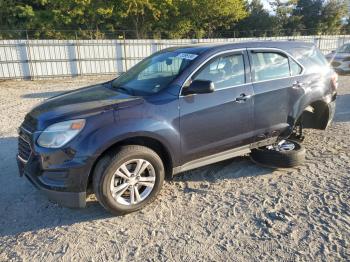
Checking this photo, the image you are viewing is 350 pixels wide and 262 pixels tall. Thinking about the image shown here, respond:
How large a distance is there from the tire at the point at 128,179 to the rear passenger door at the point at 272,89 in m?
1.56

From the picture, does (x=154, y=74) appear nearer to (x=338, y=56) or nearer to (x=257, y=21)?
(x=338, y=56)

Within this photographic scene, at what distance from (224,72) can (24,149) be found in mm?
2494

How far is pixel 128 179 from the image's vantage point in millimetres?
3357

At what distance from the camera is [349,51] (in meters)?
13.2

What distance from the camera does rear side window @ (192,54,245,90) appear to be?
378 centimetres

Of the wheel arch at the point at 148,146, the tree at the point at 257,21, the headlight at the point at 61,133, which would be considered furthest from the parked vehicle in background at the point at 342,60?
the tree at the point at 257,21

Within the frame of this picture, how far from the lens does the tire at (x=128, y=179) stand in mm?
3184

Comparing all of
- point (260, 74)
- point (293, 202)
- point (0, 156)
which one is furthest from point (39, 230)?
point (260, 74)

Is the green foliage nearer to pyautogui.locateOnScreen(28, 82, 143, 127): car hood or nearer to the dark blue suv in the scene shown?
pyautogui.locateOnScreen(28, 82, 143, 127): car hood

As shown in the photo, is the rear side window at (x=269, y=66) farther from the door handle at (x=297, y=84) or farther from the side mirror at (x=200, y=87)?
the side mirror at (x=200, y=87)

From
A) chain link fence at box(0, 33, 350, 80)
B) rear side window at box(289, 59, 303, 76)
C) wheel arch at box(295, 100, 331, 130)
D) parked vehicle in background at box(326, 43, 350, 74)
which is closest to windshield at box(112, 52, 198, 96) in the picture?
rear side window at box(289, 59, 303, 76)

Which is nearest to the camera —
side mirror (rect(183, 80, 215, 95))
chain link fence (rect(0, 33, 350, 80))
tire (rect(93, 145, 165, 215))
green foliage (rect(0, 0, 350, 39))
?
tire (rect(93, 145, 165, 215))

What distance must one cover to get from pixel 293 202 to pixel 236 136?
1.03 meters

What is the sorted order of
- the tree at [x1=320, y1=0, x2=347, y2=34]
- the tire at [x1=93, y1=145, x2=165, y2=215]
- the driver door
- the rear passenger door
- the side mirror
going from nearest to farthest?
the tire at [x1=93, y1=145, x2=165, y2=215]
the side mirror
the driver door
the rear passenger door
the tree at [x1=320, y1=0, x2=347, y2=34]
